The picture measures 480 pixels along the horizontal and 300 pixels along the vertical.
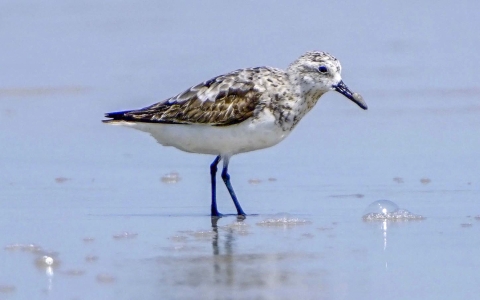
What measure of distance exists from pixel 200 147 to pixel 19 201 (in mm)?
1455

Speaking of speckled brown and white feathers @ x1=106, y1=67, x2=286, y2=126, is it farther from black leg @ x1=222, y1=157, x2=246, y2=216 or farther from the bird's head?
black leg @ x1=222, y1=157, x2=246, y2=216

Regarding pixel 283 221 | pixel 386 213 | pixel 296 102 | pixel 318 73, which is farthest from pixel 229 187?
pixel 386 213

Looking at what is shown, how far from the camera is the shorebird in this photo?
856cm

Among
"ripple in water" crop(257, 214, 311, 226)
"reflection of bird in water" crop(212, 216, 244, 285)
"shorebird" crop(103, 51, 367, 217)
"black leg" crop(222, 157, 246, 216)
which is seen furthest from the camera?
"shorebird" crop(103, 51, 367, 217)

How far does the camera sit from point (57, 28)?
54.0 ft

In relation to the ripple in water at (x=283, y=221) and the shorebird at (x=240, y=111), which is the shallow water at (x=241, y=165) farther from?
the shorebird at (x=240, y=111)

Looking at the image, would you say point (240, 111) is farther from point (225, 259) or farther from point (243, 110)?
point (225, 259)

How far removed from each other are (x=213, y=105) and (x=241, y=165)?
4.43 ft

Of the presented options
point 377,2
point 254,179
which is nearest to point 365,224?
point 254,179

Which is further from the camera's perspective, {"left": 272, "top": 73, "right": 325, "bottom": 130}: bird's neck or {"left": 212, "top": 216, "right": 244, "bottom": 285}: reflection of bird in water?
{"left": 272, "top": 73, "right": 325, "bottom": 130}: bird's neck

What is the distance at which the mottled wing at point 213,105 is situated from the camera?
338 inches

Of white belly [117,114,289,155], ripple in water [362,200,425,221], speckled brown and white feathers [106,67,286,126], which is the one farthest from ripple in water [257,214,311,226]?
speckled brown and white feathers [106,67,286,126]

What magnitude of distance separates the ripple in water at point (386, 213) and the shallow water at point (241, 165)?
0.12m

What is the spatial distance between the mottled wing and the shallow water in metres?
0.63
